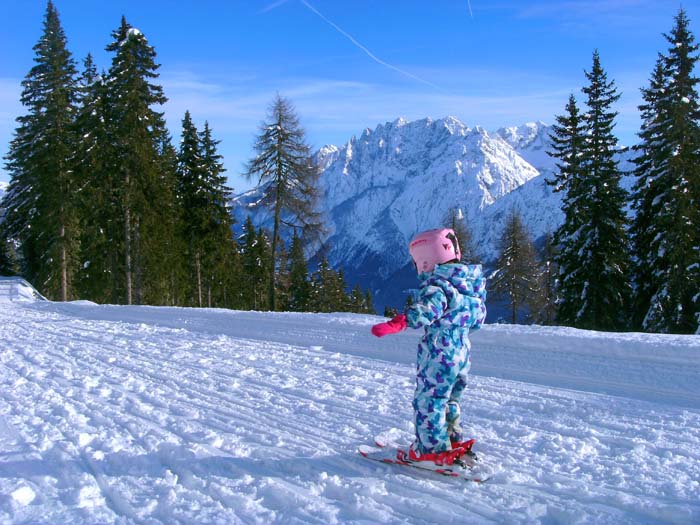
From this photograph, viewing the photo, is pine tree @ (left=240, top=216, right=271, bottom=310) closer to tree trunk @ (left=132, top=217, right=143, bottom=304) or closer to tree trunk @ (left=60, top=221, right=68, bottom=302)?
tree trunk @ (left=60, top=221, right=68, bottom=302)

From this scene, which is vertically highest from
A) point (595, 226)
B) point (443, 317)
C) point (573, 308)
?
point (595, 226)

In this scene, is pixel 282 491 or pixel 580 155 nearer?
pixel 282 491

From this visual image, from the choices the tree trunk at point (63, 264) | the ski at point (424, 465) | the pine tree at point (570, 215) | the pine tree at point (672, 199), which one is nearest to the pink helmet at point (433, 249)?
the ski at point (424, 465)

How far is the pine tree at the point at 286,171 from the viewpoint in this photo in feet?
81.4

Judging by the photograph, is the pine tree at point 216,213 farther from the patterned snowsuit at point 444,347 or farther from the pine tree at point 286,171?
the patterned snowsuit at point 444,347

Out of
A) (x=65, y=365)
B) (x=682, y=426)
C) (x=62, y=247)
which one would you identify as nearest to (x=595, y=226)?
(x=682, y=426)

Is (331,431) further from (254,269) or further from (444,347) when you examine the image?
(254,269)

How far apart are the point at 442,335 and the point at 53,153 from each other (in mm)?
29227

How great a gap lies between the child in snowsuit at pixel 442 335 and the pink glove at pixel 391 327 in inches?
12.7

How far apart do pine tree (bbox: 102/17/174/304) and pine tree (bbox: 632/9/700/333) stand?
877 inches

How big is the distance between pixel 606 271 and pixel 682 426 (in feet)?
61.0

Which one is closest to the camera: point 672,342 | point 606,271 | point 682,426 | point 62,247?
point 682,426

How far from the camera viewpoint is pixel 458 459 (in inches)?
171

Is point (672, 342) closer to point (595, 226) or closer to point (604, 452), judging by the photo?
point (604, 452)
